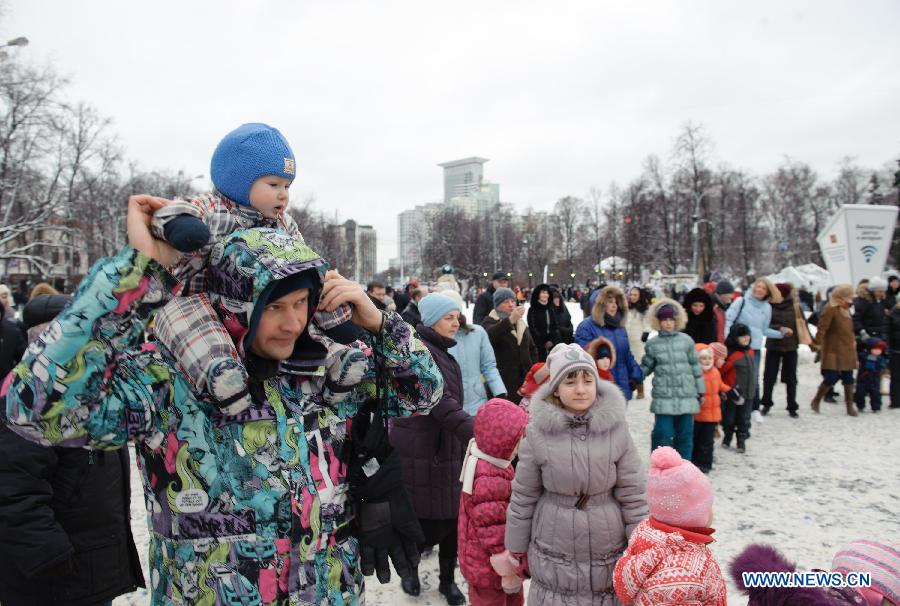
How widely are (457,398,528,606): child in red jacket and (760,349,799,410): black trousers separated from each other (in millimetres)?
7280

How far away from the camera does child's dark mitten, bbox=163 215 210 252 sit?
1213 mm

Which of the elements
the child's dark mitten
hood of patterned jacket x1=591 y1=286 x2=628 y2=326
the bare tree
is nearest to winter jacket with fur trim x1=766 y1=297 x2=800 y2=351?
A: hood of patterned jacket x1=591 y1=286 x2=628 y2=326

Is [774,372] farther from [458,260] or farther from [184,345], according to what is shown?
[458,260]

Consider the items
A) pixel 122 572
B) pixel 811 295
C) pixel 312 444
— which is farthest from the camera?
pixel 811 295

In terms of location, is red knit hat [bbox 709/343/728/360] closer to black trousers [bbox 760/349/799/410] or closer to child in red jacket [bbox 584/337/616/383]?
child in red jacket [bbox 584/337/616/383]

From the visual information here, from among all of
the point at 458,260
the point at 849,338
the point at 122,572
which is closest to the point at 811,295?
the point at 849,338

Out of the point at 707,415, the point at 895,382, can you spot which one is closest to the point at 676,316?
the point at 707,415

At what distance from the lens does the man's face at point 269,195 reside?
1.81 metres

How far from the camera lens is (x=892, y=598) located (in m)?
1.89

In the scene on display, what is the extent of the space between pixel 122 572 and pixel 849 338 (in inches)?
401

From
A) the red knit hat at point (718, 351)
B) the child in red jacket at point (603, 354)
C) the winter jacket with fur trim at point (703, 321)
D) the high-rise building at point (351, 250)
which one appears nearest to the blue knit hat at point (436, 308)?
the child in red jacket at point (603, 354)

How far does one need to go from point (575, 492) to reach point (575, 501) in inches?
2.1
